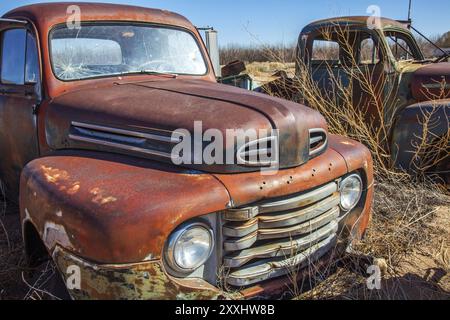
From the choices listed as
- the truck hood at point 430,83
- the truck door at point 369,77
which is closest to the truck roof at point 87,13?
the truck door at point 369,77

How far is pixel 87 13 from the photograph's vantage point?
3.08m

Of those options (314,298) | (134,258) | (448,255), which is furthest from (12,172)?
(448,255)

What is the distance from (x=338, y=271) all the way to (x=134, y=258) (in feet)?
4.45

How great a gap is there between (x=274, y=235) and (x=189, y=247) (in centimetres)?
46

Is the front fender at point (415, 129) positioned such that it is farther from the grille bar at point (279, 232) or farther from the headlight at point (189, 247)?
the headlight at point (189, 247)

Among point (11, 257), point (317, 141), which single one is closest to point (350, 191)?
point (317, 141)

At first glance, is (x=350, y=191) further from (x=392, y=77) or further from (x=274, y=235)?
(x=392, y=77)

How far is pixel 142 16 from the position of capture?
3361 millimetres

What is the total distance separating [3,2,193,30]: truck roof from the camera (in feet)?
9.74

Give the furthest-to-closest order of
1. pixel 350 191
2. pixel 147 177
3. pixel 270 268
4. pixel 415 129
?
pixel 415 129 < pixel 350 191 < pixel 270 268 < pixel 147 177

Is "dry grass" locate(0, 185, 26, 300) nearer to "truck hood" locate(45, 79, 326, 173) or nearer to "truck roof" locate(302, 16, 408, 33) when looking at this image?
"truck hood" locate(45, 79, 326, 173)

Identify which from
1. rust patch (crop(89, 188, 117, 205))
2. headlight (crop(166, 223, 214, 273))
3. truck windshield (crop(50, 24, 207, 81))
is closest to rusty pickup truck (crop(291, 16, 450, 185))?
truck windshield (crop(50, 24, 207, 81))

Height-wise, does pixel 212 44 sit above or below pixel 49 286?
above

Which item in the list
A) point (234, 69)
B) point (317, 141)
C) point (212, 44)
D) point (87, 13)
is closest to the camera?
point (317, 141)
